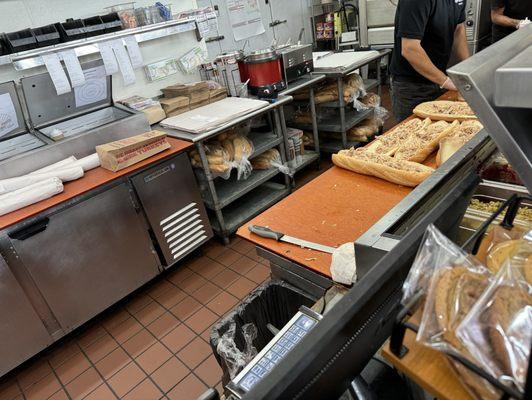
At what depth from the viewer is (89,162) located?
91.4 inches

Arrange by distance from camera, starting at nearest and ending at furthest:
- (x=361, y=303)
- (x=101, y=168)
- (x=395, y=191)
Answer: (x=361, y=303), (x=395, y=191), (x=101, y=168)

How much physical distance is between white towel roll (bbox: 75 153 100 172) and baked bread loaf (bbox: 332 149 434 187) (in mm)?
1586

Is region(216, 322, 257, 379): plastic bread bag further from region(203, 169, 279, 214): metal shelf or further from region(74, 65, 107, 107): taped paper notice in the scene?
region(74, 65, 107, 107): taped paper notice

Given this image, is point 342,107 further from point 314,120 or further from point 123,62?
point 123,62

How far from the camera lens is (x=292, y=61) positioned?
3188 millimetres

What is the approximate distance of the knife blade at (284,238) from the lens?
1259 millimetres

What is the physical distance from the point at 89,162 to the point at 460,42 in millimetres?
2717

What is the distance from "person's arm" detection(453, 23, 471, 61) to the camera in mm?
2514

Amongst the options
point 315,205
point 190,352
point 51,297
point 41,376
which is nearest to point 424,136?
point 315,205

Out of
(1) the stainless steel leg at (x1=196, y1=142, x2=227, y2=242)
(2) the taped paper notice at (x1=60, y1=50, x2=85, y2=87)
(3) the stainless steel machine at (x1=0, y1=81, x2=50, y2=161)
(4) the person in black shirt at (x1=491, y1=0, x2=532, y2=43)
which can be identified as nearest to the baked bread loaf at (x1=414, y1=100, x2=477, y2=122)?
(1) the stainless steel leg at (x1=196, y1=142, x2=227, y2=242)

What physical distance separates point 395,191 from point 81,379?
1.99 m

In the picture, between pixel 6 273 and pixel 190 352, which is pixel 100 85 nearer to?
pixel 6 273

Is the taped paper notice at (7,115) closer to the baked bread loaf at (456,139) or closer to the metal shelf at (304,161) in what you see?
the metal shelf at (304,161)

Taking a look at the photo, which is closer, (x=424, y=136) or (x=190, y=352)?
(x=424, y=136)
